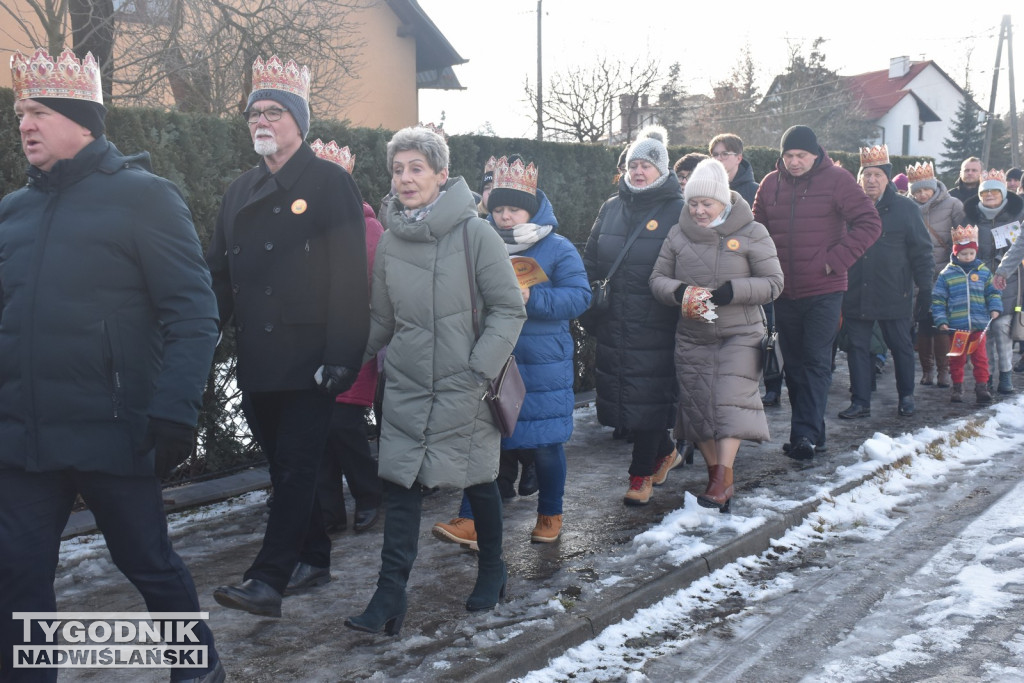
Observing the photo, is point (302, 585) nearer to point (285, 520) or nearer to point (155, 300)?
point (285, 520)

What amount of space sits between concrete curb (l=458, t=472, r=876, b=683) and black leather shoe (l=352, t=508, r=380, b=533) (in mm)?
1700

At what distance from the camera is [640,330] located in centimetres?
586

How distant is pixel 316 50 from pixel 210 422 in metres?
9.45

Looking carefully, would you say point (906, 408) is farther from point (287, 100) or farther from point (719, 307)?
point (287, 100)

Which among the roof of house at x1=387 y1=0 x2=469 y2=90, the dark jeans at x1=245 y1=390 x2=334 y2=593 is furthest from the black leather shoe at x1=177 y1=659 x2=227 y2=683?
the roof of house at x1=387 y1=0 x2=469 y2=90

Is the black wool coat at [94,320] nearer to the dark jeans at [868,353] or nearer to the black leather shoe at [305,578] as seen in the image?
the black leather shoe at [305,578]

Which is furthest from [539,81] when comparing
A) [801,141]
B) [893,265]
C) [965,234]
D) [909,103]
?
[909,103]

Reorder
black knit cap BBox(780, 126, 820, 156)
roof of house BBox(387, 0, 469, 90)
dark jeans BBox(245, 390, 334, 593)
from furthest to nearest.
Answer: roof of house BBox(387, 0, 469, 90)
black knit cap BBox(780, 126, 820, 156)
dark jeans BBox(245, 390, 334, 593)

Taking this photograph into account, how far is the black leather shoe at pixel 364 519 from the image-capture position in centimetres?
546

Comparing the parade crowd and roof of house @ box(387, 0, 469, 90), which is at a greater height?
roof of house @ box(387, 0, 469, 90)

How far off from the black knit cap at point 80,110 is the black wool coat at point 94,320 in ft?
0.34

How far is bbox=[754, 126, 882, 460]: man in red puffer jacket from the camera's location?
6984mm

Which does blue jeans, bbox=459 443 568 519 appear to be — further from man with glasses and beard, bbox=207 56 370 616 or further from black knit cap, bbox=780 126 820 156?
black knit cap, bbox=780 126 820 156

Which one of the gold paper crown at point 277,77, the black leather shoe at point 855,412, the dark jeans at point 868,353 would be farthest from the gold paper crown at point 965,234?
the gold paper crown at point 277,77
